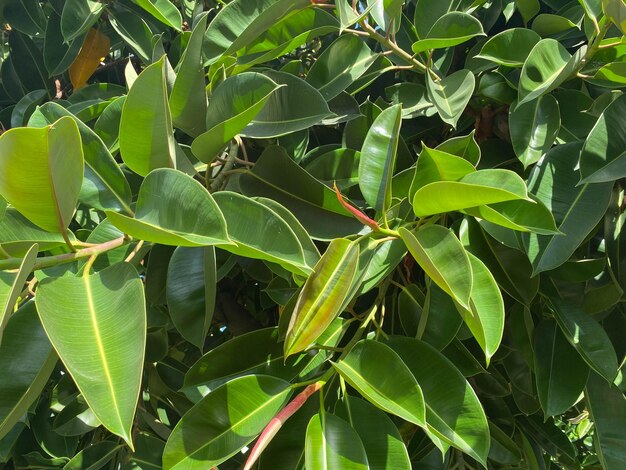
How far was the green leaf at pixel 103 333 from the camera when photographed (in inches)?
18.9

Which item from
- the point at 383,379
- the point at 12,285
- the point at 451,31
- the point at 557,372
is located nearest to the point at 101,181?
the point at 12,285

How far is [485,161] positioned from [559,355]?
28 cm

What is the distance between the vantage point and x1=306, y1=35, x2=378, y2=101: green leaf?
92 centimetres

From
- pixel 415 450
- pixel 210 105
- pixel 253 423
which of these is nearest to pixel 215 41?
pixel 210 105

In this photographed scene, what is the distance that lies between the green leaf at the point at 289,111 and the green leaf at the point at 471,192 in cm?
18

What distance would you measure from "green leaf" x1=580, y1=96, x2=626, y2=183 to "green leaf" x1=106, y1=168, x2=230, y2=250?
0.39 meters

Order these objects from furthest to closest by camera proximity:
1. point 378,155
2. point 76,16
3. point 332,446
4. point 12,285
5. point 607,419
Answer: point 76,16 < point 607,419 < point 378,155 < point 332,446 < point 12,285

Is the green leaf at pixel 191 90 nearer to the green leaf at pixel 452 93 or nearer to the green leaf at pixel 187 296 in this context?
the green leaf at pixel 187 296

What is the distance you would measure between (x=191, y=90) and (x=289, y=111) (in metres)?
0.13

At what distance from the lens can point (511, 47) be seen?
0.88 meters

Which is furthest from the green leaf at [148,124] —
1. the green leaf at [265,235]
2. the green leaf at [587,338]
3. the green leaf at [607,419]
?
the green leaf at [607,419]

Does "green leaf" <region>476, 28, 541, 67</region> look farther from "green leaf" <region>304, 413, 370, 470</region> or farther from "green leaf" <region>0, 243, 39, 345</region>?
"green leaf" <region>0, 243, 39, 345</region>

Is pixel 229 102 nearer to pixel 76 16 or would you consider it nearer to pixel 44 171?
pixel 44 171

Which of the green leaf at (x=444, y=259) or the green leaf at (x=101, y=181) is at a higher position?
the green leaf at (x=101, y=181)
